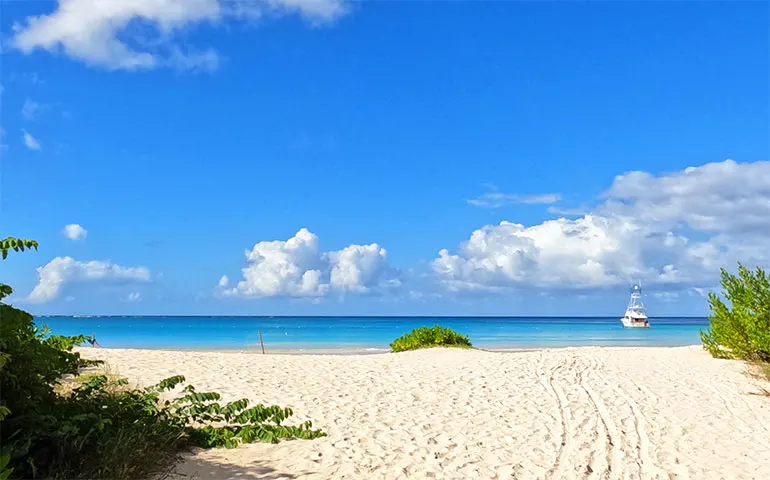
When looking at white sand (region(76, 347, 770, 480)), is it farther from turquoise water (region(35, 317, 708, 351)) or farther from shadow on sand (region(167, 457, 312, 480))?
turquoise water (region(35, 317, 708, 351))

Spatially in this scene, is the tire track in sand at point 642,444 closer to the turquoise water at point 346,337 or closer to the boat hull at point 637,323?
the turquoise water at point 346,337

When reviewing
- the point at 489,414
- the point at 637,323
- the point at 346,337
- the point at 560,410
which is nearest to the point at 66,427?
the point at 489,414

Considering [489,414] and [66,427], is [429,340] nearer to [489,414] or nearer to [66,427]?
[489,414]

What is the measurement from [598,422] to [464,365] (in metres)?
6.06

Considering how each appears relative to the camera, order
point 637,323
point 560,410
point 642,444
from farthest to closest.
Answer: point 637,323, point 560,410, point 642,444

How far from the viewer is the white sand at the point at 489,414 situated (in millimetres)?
7938

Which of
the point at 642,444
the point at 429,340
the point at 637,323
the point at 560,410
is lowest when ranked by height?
the point at 637,323

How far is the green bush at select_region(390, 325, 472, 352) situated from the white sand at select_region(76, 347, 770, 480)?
4081mm

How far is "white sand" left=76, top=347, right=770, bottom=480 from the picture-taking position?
7.94m

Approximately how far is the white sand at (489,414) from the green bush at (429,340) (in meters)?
4.08

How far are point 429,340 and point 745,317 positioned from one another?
34.4 ft

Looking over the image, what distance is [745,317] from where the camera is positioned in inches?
633

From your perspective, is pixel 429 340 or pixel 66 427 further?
pixel 429 340

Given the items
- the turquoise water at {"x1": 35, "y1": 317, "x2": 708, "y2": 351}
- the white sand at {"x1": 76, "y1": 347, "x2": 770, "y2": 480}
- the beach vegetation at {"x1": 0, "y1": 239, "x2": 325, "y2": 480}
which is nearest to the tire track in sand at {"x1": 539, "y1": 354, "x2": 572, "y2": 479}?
the white sand at {"x1": 76, "y1": 347, "x2": 770, "y2": 480}
